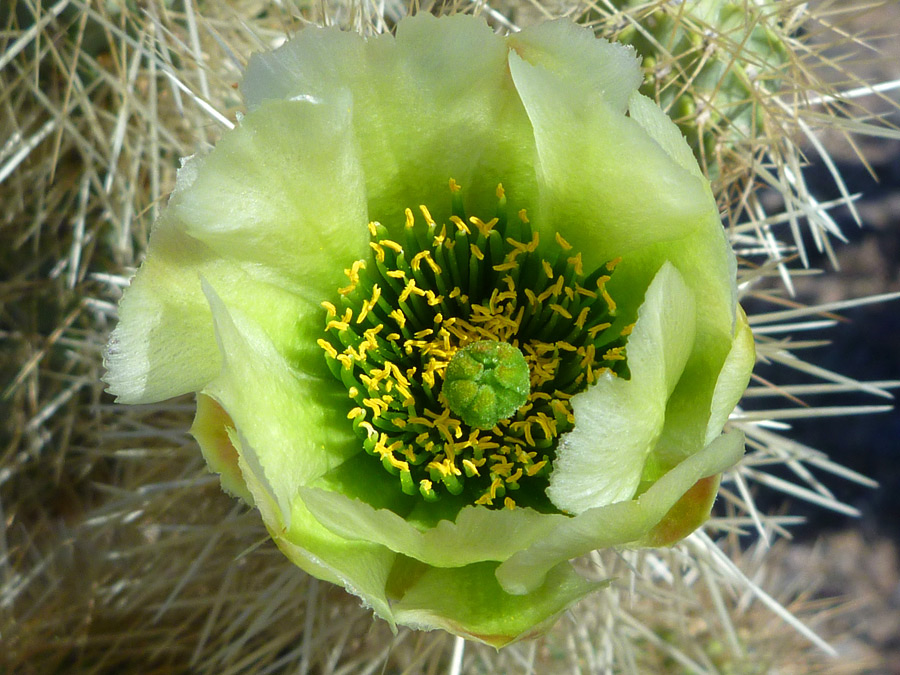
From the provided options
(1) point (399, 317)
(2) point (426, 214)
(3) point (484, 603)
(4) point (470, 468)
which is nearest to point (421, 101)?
(2) point (426, 214)

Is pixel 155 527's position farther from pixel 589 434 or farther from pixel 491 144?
pixel 589 434

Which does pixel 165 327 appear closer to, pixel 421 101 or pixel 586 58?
pixel 421 101

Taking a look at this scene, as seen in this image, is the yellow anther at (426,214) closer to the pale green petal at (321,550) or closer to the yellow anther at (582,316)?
the yellow anther at (582,316)

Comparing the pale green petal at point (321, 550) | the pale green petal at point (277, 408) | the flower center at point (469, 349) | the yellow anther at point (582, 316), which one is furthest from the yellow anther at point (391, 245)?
the pale green petal at point (321, 550)

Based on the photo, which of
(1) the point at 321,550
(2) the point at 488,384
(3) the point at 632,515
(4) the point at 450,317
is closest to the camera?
(3) the point at 632,515

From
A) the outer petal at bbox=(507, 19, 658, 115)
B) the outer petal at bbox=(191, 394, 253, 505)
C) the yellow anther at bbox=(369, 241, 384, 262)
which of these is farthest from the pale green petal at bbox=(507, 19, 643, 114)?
the outer petal at bbox=(191, 394, 253, 505)

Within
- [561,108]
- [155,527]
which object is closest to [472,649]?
[155,527]
